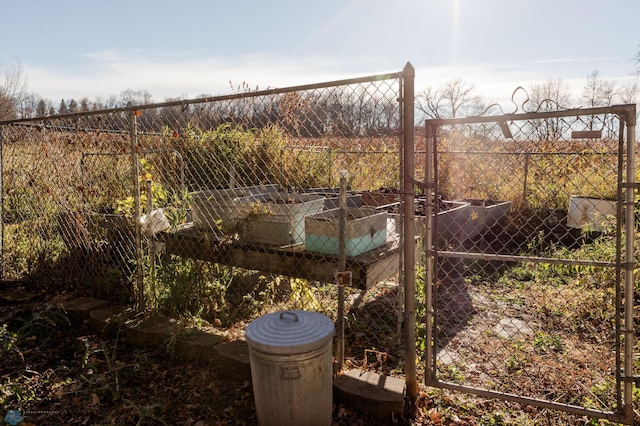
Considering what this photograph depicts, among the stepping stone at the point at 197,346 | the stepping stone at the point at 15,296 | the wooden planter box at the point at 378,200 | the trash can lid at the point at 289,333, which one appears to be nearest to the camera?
the trash can lid at the point at 289,333

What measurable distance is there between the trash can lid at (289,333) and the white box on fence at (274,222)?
1.00 meters

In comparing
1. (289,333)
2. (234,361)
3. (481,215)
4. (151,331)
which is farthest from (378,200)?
(289,333)

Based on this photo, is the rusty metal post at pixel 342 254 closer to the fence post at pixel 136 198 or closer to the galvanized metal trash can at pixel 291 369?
the galvanized metal trash can at pixel 291 369

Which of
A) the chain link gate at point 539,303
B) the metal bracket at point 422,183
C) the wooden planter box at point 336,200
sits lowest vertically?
the chain link gate at point 539,303

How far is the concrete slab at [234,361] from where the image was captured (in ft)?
10.7

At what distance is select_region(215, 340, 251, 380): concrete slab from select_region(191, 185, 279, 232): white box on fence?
0.97 meters

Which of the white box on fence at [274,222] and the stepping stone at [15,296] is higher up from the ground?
the white box on fence at [274,222]

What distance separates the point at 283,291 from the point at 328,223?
5.51ft

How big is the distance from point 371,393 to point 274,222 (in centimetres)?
148

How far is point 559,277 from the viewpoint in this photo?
568 cm

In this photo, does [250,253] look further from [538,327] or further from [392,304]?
[538,327]

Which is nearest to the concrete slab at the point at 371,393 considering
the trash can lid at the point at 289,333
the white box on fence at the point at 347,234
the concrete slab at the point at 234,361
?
the trash can lid at the point at 289,333

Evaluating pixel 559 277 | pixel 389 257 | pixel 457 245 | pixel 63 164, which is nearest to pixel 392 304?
pixel 389 257

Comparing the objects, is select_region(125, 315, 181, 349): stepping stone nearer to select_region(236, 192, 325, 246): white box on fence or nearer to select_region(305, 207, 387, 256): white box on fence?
select_region(236, 192, 325, 246): white box on fence
